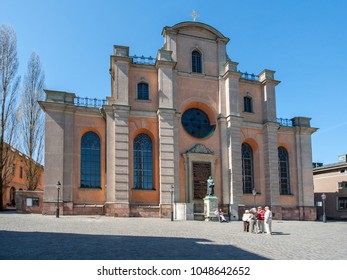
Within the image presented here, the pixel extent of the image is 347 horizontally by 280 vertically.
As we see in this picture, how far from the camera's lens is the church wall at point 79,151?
2777 cm

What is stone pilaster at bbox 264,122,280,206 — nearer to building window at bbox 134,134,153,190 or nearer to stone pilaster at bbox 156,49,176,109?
stone pilaster at bbox 156,49,176,109

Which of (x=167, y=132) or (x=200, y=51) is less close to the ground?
(x=200, y=51)

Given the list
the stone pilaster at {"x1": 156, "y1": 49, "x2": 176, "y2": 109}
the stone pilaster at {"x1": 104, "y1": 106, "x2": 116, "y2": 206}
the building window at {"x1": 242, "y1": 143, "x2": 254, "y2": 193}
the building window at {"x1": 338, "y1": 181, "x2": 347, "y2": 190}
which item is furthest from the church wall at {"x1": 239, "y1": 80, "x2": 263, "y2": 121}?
the building window at {"x1": 338, "y1": 181, "x2": 347, "y2": 190}

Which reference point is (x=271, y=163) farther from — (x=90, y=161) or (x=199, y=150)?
(x=90, y=161)

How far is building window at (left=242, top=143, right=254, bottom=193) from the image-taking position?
32.5 m

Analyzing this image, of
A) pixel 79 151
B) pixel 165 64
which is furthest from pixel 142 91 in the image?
pixel 79 151

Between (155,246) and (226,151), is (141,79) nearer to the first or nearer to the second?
(226,151)

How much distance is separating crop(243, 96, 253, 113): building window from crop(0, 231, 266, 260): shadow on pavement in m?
21.7

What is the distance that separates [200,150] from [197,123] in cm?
274

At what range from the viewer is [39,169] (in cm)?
3650

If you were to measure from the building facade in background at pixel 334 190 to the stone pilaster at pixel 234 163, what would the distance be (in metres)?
13.0

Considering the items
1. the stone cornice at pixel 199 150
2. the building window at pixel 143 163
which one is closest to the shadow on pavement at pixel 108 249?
the building window at pixel 143 163

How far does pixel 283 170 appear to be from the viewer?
113 ft

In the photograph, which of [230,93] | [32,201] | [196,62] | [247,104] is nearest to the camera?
[32,201]
